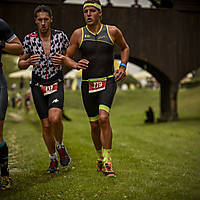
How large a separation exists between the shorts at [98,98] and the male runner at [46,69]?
396 mm

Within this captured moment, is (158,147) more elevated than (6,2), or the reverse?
(6,2)

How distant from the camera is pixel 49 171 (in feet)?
19.5

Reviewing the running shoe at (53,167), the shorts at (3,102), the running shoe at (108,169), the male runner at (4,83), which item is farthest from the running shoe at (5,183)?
the running shoe at (108,169)

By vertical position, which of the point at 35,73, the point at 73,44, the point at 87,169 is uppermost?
the point at 73,44

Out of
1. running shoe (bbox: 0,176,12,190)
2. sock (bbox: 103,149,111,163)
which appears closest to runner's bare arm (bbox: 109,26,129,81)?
sock (bbox: 103,149,111,163)

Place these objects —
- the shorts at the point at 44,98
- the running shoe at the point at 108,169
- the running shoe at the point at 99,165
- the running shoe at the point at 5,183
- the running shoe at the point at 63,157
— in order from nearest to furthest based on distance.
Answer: the running shoe at the point at 5,183, the running shoe at the point at 108,169, the shorts at the point at 44,98, the running shoe at the point at 99,165, the running shoe at the point at 63,157

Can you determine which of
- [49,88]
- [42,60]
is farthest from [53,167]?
[42,60]

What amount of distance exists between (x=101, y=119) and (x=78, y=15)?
36.2ft

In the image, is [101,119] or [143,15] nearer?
[101,119]

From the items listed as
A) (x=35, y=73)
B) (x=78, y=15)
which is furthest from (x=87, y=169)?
(x=78, y=15)

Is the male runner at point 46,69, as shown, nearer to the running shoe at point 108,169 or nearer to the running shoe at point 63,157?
the running shoe at point 63,157

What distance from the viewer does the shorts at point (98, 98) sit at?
5.41 meters

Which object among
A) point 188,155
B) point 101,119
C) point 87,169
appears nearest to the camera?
point 101,119

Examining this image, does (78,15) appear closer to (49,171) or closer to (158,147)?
(158,147)
